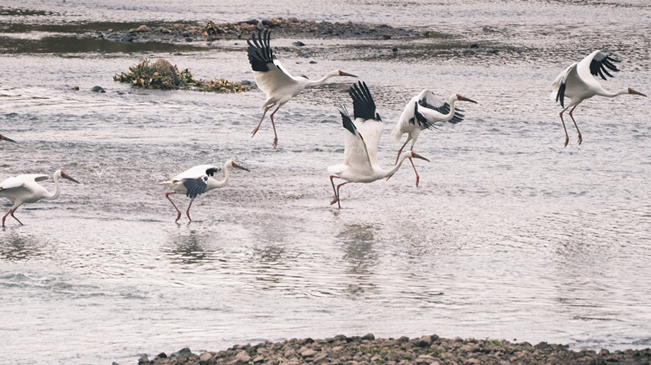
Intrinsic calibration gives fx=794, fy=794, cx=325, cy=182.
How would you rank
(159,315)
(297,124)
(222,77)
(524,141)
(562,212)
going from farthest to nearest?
(222,77)
(297,124)
(524,141)
(562,212)
(159,315)

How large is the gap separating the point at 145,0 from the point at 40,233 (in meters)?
28.4

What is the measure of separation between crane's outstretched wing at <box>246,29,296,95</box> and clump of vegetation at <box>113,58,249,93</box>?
535 centimetres

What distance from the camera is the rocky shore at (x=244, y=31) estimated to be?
26.3 metres

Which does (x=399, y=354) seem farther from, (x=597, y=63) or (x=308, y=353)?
(x=597, y=63)

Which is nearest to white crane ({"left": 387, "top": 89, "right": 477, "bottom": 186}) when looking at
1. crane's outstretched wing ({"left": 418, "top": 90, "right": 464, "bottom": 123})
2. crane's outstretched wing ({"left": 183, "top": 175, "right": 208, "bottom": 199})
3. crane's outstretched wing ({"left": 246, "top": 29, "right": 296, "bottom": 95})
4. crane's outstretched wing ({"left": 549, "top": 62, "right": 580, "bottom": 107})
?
crane's outstretched wing ({"left": 418, "top": 90, "right": 464, "bottom": 123})

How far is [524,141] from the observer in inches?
546

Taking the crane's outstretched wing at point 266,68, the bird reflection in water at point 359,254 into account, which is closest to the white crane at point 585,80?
the crane's outstretched wing at point 266,68

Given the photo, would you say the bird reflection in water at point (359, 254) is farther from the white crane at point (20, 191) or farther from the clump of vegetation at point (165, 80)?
the clump of vegetation at point (165, 80)

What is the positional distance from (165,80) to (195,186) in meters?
9.07

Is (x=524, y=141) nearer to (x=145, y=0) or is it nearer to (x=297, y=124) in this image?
(x=297, y=124)

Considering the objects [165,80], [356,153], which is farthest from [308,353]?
[165,80]

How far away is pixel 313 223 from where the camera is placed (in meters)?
9.62

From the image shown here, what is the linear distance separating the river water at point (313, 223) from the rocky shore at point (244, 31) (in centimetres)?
585

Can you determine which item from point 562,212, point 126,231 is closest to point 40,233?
point 126,231
